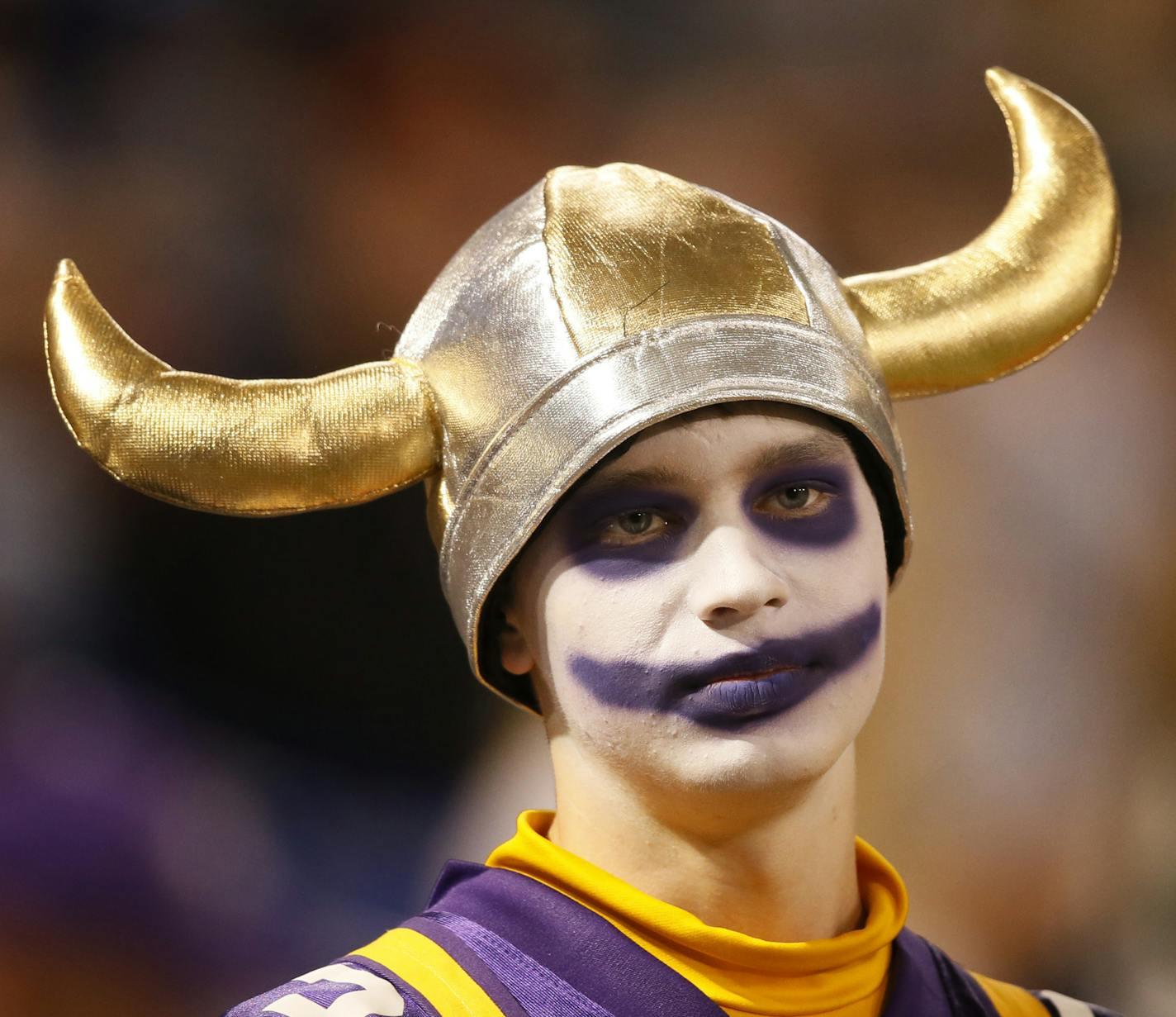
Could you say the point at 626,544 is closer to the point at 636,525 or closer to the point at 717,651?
the point at 636,525

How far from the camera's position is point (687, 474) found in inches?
59.3

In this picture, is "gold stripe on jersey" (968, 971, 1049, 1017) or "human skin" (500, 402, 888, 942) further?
"gold stripe on jersey" (968, 971, 1049, 1017)

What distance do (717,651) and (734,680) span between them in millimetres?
32

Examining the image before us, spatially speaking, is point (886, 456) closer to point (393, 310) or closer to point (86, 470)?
point (393, 310)

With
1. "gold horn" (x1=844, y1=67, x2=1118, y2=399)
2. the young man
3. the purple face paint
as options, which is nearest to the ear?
the young man

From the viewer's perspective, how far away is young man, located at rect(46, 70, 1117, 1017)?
149cm

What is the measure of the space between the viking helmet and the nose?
0.12 m

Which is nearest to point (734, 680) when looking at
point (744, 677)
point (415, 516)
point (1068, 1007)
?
point (744, 677)

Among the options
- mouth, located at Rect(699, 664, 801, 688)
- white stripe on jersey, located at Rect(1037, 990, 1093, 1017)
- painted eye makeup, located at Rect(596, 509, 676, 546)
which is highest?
painted eye makeup, located at Rect(596, 509, 676, 546)

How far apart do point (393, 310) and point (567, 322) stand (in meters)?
1.06

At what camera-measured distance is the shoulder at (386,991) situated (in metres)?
1.46

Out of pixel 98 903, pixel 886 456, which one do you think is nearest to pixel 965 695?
pixel 886 456

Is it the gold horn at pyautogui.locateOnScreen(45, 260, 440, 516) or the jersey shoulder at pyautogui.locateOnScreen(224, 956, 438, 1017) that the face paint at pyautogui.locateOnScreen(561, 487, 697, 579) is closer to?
the gold horn at pyautogui.locateOnScreen(45, 260, 440, 516)

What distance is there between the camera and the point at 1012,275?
1796 mm
